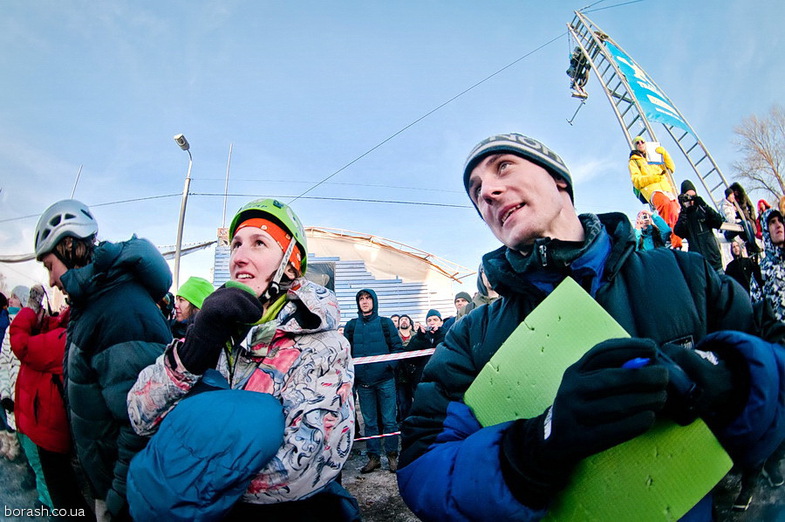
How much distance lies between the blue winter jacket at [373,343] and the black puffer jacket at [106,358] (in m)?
3.63

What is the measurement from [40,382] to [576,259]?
3183mm

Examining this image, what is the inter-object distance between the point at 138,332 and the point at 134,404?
47 cm

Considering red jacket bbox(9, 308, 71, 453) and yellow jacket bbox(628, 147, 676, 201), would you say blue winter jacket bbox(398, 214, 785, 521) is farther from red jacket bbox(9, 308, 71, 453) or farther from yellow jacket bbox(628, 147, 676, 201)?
red jacket bbox(9, 308, 71, 453)

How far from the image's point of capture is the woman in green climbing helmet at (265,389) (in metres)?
0.97

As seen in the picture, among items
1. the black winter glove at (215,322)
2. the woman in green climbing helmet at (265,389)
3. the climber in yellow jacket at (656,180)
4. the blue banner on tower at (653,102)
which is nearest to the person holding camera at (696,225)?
the climber in yellow jacket at (656,180)

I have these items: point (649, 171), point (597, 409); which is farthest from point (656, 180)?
point (597, 409)

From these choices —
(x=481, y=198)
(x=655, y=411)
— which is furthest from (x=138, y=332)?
(x=655, y=411)

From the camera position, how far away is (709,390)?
60 cm

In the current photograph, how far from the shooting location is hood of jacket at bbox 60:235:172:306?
1.62 m

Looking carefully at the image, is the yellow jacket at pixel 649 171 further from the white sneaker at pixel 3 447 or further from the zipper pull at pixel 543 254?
the white sneaker at pixel 3 447

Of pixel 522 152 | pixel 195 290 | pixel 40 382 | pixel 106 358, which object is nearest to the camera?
pixel 522 152

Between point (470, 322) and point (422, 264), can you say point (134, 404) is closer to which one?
point (470, 322)

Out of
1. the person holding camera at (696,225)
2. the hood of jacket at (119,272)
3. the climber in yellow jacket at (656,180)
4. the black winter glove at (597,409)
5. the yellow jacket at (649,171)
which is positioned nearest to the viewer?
the black winter glove at (597,409)

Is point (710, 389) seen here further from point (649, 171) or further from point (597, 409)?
point (649, 171)
